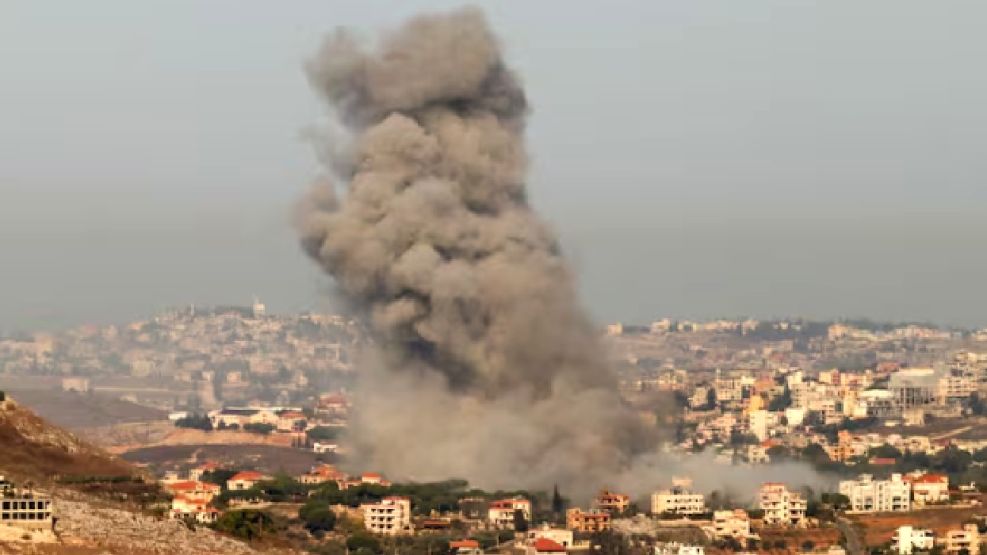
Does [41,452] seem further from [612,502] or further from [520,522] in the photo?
[612,502]

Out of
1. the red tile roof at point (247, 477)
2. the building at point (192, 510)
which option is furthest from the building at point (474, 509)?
the red tile roof at point (247, 477)

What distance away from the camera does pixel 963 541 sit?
70.5 m

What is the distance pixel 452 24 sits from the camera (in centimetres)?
7588

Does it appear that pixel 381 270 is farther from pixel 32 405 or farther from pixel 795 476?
pixel 32 405

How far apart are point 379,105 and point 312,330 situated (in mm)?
106794

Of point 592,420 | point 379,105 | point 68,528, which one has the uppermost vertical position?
point 379,105

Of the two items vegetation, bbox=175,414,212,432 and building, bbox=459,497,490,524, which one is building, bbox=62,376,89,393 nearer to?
vegetation, bbox=175,414,212,432

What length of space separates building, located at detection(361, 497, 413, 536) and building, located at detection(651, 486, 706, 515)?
739cm

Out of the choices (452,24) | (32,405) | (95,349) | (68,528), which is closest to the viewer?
(68,528)

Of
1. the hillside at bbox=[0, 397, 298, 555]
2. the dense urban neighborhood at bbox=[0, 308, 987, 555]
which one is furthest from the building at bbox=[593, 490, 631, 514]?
the hillside at bbox=[0, 397, 298, 555]

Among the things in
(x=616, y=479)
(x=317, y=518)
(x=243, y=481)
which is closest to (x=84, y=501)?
(x=317, y=518)

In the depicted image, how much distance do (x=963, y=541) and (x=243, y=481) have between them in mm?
22510

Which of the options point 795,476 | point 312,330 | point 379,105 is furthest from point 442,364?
point 312,330

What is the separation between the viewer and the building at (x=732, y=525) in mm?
70000
